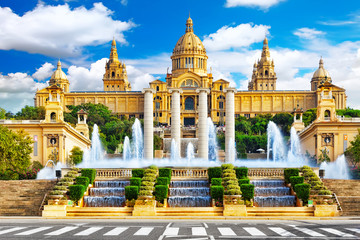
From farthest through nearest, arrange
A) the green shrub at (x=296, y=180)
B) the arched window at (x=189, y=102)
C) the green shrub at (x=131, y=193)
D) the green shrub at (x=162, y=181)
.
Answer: the arched window at (x=189, y=102) < the green shrub at (x=162, y=181) < the green shrub at (x=296, y=180) < the green shrub at (x=131, y=193)

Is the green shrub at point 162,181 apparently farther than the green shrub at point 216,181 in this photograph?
Yes

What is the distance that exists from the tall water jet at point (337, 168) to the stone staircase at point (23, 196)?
32.5 m

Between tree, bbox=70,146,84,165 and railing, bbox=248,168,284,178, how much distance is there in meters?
34.4

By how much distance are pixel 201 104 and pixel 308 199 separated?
27227 mm

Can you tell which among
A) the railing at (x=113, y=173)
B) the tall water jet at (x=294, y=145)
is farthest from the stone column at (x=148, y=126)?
Answer: the tall water jet at (x=294, y=145)

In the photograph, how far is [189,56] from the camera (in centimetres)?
17025

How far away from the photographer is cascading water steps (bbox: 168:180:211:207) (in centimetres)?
3859

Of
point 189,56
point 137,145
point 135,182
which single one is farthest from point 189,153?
point 189,56

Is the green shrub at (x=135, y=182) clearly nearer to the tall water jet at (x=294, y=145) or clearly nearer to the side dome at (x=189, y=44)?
the tall water jet at (x=294, y=145)

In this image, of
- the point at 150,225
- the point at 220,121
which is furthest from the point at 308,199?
the point at 220,121

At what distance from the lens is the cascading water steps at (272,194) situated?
127 ft

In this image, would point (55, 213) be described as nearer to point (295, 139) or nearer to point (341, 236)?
point (341, 236)

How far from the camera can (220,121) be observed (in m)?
151

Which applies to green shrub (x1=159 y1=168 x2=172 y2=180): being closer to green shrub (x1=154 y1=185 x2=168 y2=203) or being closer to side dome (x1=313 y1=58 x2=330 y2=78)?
green shrub (x1=154 y1=185 x2=168 y2=203)
